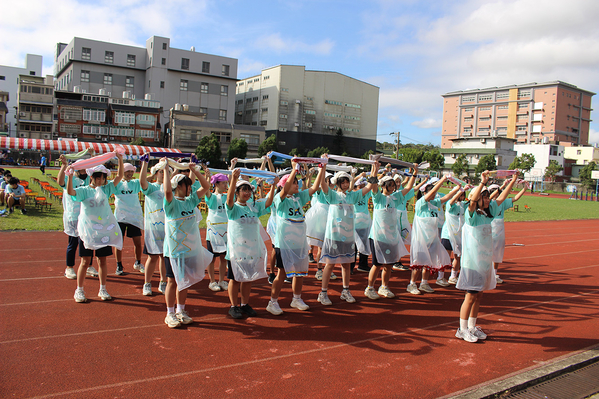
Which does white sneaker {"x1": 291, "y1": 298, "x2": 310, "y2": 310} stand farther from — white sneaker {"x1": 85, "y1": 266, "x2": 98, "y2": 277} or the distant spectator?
the distant spectator

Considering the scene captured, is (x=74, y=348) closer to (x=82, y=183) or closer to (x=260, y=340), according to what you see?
(x=260, y=340)

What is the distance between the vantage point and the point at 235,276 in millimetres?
5227

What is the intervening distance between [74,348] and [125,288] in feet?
7.57

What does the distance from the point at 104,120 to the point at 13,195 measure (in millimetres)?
50159

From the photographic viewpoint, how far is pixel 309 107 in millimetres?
79438

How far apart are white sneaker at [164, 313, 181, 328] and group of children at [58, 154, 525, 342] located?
0.01 meters

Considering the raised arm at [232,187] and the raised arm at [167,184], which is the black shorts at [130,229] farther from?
the raised arm at [232,187]

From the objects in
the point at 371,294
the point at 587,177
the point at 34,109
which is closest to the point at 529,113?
the point at 587,177

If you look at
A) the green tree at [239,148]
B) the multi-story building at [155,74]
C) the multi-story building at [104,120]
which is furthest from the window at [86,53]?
the green tree at [239,148]

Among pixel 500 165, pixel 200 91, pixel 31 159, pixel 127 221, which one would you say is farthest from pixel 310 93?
pixel 127 221

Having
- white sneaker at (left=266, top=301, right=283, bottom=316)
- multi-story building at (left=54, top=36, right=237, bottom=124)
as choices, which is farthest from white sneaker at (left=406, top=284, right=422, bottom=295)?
multi-story building at (left=54, top=36, right=237, bottom=124)

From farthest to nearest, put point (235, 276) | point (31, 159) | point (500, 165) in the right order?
1. point (500, 165)
2. point (31, 159)
3. point (235, 276)

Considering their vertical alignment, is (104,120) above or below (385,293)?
above

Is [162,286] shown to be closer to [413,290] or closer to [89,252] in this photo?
[89,252]
